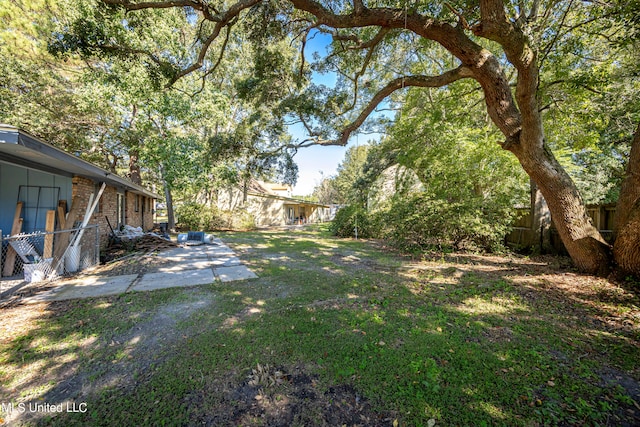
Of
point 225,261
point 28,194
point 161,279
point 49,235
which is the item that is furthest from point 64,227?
point 225,261

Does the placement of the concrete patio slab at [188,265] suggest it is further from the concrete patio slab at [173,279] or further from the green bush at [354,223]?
the green bush at [354,223]

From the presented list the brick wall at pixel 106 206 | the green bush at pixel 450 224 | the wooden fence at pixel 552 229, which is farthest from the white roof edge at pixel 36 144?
the wooden fence at pixel 552 229

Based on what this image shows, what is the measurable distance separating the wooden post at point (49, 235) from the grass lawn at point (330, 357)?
85.5 inches

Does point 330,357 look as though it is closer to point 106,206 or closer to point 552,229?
point 552,229

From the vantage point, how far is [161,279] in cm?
520

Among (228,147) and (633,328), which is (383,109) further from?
(633,328)

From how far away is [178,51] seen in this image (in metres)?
11.5

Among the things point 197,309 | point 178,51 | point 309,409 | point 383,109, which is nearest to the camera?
point 309,409

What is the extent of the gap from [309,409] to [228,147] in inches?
377

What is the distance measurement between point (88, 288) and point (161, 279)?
1.13 meters

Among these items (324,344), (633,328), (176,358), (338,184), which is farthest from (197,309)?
(338,184)

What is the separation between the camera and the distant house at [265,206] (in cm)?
2220

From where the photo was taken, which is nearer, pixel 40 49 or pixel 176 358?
pixel 176 358

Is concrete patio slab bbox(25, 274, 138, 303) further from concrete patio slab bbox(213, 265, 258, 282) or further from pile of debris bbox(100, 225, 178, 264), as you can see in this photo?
pile of debris bbox(100, 225, 178, 264)
